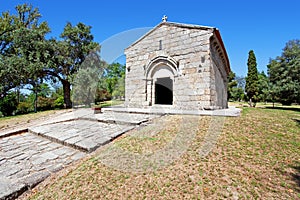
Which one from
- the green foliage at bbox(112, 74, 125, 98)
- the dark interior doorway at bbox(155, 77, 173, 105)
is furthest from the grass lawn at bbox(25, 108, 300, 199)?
the green foliage at bbox(112, 74, 125, 98)

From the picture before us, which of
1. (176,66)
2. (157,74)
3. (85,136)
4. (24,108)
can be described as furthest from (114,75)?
(85,136)

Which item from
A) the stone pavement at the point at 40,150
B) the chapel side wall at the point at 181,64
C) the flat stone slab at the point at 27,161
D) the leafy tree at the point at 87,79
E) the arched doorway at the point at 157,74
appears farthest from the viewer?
the leafy tree at the point at 87,79

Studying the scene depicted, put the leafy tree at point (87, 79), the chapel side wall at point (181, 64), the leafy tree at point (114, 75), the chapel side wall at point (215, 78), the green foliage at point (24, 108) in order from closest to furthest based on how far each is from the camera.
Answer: the chapel side wall at point (181, 64) < the chapel side wall at point (215, 78) < the leafy tree at point (87, 79) < the green foliage at point (24, 108) < the leafy tree at point (114, 75)

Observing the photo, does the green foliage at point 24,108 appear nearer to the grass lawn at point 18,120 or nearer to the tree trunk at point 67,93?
the tree trunk at point 67,93

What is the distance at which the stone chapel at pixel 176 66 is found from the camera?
7148mm

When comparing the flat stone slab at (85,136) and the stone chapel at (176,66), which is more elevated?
the stone chapel at (176,66)

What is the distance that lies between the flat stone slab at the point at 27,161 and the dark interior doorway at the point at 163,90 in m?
6.14

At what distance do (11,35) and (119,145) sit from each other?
67.3ft

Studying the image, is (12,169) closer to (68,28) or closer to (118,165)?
(118,165)

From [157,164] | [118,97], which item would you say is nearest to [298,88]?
[157,164]

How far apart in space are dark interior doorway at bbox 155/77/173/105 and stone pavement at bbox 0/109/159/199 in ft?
12.9

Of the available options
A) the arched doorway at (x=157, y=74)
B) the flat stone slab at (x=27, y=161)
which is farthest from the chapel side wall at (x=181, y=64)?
the flat stone slab at (x=27, y=161)

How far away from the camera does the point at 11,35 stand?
52.1ft

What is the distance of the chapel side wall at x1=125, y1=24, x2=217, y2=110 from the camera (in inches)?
280
